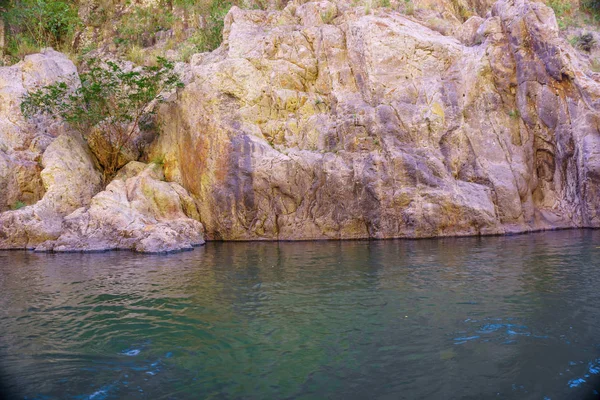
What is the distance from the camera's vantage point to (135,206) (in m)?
19.2

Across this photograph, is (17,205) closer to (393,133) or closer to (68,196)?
(68,196)

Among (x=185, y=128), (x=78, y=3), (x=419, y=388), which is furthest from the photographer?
(x=78, y=3)

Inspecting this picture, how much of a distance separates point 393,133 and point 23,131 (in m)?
19.5

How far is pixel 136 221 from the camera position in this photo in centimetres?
1811

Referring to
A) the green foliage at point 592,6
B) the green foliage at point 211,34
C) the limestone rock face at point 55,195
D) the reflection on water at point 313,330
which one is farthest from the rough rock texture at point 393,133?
the green foliage at point 592,6

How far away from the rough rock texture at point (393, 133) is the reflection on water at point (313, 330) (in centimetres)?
764

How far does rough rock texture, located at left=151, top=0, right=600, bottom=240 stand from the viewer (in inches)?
753

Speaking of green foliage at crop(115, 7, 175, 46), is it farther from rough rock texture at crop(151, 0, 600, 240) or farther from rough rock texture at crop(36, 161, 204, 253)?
rough rock texture at crop(36, 161, 204, 253)

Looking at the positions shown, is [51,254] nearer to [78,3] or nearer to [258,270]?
[258,270]

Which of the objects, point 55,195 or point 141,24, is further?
point 141,24

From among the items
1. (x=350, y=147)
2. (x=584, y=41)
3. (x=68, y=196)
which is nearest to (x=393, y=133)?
(x=350, y=147)

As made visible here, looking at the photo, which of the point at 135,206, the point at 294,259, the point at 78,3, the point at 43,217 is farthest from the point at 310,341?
the point at 78,3

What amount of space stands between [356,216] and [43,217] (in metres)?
13.9

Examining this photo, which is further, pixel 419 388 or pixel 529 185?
pixel 529 185
